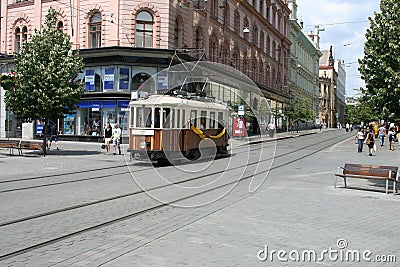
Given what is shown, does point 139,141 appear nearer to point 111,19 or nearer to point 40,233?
point 40,233

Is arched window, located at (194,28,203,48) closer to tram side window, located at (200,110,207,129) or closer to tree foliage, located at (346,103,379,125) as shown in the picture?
tree foliage, located at (346,103,379,125)

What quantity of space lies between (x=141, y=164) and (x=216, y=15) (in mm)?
29943

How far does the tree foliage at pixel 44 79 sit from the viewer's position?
22562 mm

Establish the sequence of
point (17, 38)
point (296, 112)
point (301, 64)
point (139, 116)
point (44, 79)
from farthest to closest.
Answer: point (301, 64) < point (296, 112) < point (17, 38) < point (44, 79) < point (139, 116)

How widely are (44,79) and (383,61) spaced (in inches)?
631

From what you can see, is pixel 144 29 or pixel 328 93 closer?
pixel 144 29

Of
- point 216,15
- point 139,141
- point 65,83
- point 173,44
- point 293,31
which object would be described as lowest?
point 139,141

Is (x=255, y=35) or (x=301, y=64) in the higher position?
(x=301, y=64)

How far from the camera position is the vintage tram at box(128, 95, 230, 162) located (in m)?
18.3

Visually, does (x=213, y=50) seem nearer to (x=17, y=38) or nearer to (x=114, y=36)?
(x=114, y=36)

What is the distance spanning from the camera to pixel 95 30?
123ft

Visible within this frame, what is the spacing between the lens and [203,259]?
6312mm

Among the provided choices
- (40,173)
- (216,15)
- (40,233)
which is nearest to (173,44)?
(216,15)

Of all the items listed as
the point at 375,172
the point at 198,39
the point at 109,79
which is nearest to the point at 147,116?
the point at 375,172
